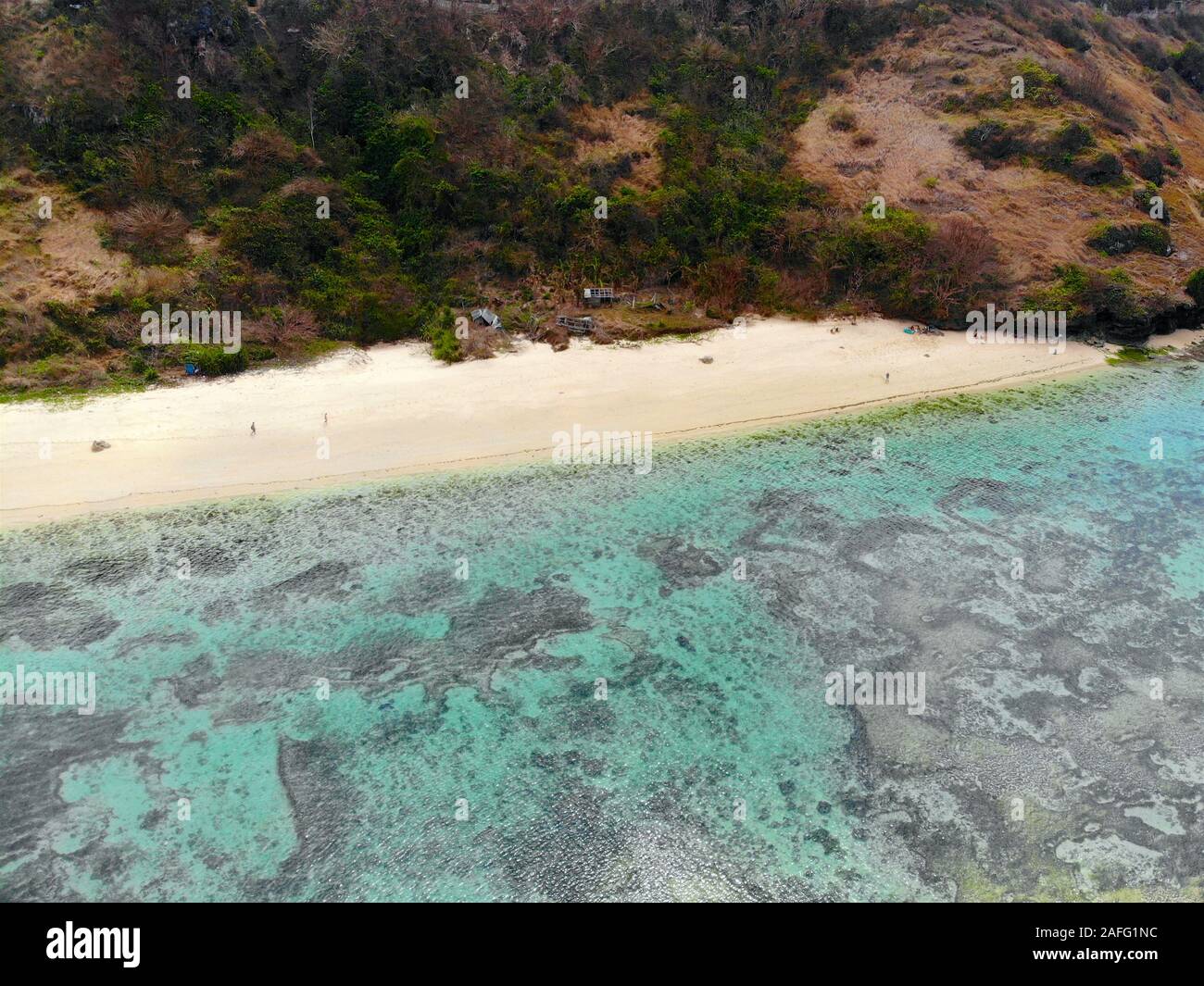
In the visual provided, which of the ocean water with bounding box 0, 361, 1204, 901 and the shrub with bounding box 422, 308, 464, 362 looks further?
the shrub with bounding box 422, 308, 464, 362

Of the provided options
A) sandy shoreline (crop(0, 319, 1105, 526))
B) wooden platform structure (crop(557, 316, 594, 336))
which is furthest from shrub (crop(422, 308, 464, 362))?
wooden platform structure (crop(557, 316, 594, 336))

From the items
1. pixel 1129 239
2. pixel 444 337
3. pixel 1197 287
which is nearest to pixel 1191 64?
pixel 1129 239

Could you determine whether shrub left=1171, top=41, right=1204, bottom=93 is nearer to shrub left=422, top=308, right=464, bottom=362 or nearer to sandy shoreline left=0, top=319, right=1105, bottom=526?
sandy shoreline left=0, top=319, right=1105, bottom=526

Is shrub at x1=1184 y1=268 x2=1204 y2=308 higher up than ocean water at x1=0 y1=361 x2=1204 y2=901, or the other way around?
shrub at x1=1184 y1=268 x2=1204 y2=308

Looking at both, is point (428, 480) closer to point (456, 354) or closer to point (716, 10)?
point (456, 354)

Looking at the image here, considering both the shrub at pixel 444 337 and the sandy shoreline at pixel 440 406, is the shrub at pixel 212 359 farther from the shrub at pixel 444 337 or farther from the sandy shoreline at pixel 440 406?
the shrub at pixel 444 337

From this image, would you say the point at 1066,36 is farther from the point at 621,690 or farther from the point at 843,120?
the point at 621,690
